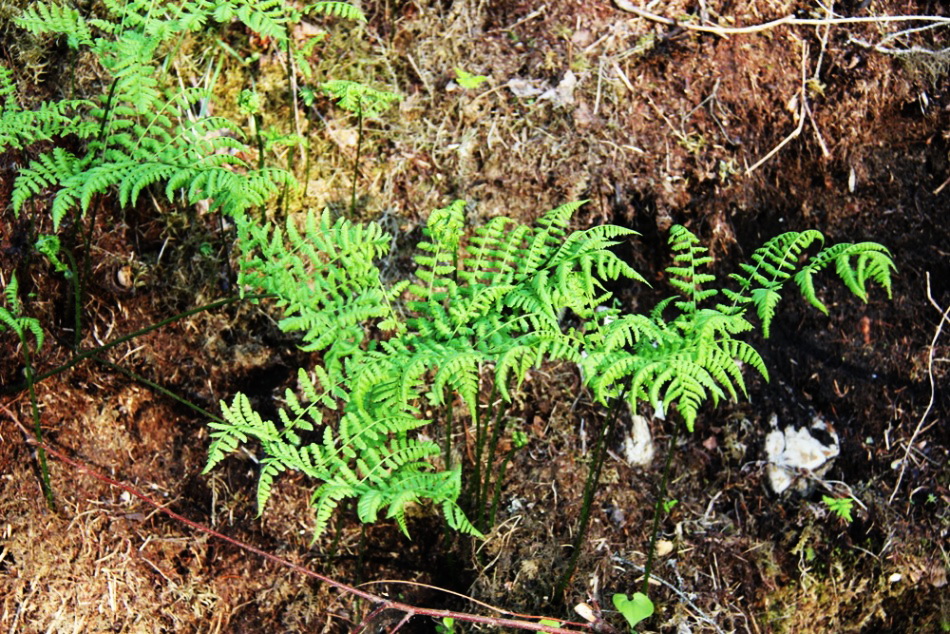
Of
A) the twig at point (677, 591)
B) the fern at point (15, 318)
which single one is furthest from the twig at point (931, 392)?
the fern at point (15, 318)

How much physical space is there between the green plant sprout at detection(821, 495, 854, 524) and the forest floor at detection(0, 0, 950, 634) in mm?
37

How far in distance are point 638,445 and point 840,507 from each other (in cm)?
100

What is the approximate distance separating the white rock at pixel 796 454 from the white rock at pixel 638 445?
0.60 m

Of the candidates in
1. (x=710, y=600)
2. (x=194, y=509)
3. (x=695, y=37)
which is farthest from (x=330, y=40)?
(x=710, y=600)

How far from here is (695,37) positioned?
4.06m

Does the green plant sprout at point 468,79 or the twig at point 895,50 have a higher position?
the twig at point 895,50

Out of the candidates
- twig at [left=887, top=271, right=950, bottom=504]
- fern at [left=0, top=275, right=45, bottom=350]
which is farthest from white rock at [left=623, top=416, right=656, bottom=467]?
fern at [left=0, top=275, right=45, bottom=350]

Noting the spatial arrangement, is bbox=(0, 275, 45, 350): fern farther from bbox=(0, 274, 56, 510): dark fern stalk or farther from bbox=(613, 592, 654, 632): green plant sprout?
bbox=(613, 592, 654, 632): green plant sprout

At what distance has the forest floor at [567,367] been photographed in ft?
10.5

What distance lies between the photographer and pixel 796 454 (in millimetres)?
3666

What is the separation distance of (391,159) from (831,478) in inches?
104

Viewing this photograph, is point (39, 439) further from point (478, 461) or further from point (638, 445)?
point (638, 445)

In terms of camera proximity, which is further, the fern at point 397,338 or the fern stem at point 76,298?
the fern stem at point 76,298

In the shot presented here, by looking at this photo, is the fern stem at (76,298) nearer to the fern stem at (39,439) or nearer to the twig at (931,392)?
the fern stem at (39,439)
